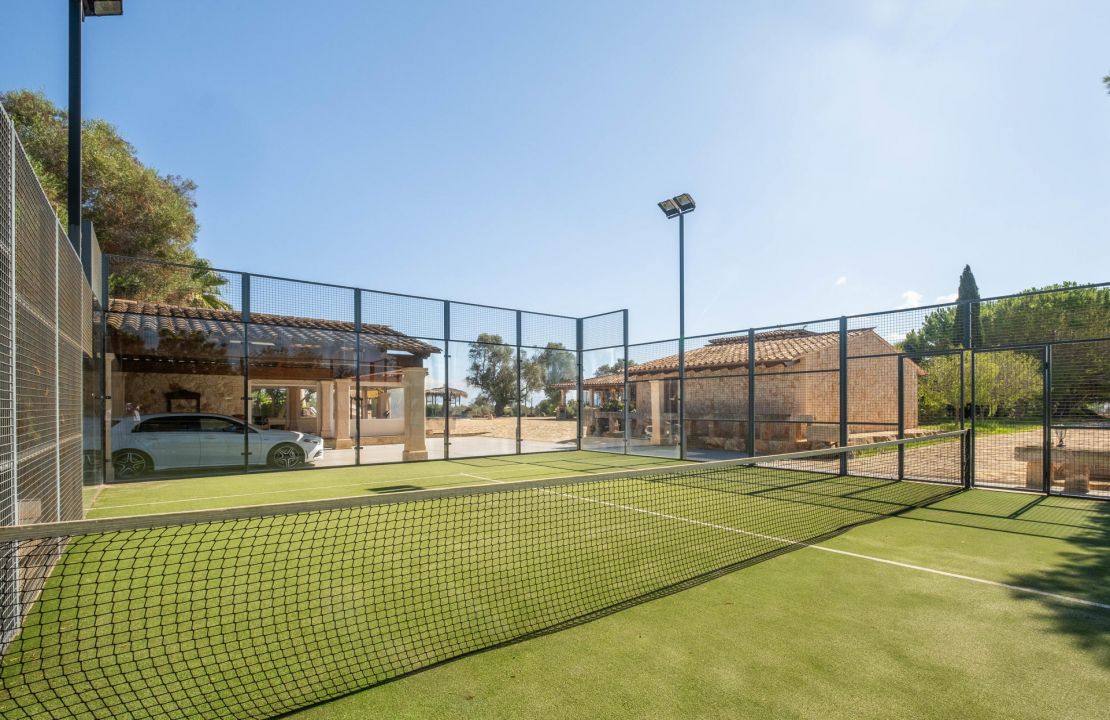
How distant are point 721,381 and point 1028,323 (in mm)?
7228

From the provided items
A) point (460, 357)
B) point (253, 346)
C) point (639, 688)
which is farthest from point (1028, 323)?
point (253, 346)

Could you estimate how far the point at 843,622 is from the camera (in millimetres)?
3662

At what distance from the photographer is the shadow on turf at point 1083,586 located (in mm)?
3479

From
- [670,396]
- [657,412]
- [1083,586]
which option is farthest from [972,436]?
[657,412]

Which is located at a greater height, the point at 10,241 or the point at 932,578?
the point at 10,241

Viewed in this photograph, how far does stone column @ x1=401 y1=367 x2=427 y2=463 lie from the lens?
1395cm

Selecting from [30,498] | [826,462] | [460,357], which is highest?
[460,357]

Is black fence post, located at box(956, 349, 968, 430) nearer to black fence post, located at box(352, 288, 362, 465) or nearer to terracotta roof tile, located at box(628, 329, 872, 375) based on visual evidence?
terracotta roof tile, located at box(628, 329, 872, 375)

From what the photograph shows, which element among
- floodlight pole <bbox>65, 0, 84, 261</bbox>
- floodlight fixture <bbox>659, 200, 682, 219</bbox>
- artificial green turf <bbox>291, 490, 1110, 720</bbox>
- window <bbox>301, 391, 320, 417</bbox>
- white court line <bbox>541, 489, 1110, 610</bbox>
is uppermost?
floodlight fixture <bbox>659, 200, 682, 219</bbox>

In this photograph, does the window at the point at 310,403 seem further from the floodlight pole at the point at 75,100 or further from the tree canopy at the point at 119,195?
the floodlight pole at the point at 75,100

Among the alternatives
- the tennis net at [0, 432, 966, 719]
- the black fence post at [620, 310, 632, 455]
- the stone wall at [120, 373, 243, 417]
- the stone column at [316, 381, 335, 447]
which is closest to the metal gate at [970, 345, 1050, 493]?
the tennis net at [0, 432, 966, 719]

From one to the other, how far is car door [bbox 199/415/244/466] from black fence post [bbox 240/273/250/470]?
96mm

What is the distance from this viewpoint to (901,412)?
33.7 ft

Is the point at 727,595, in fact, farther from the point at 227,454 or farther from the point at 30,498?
the point at 227,454
